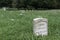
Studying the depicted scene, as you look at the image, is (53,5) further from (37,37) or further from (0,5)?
(37,37)

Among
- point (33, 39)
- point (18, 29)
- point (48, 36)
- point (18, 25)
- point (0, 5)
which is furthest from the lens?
point (0, 5)

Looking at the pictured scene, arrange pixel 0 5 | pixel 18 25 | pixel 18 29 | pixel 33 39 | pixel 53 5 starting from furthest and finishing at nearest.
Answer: pixel 0 5
pixel 53 5
pixel 18 25
pixel 18 29
pixel 33 39

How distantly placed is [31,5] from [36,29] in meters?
9.45

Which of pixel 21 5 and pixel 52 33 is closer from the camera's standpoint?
pixel 52 33

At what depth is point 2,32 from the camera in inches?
255

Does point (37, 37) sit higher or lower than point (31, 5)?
higher

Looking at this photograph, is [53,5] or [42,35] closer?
[42,35]

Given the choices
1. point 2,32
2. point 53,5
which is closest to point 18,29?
point 2,32

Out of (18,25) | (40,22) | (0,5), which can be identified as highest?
(40,22)

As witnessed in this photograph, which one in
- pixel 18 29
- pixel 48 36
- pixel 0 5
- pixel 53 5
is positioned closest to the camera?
pixel 48 36

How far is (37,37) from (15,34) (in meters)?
0.66

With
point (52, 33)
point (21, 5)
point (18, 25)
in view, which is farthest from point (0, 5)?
point (52, 33)

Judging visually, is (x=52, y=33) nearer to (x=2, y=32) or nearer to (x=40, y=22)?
(x=40, y=22)

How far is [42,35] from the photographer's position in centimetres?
606
